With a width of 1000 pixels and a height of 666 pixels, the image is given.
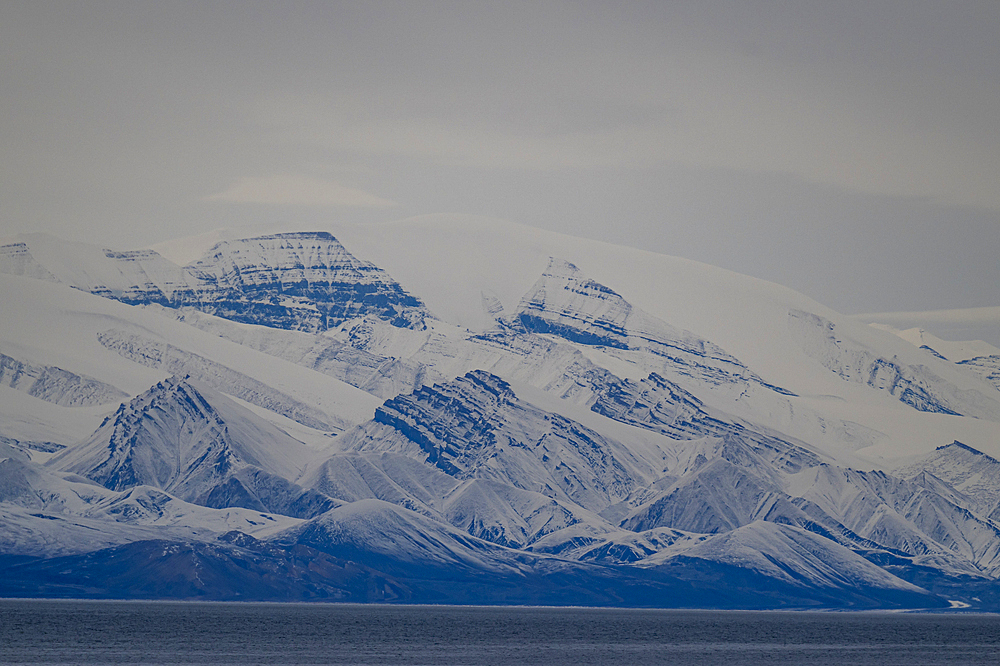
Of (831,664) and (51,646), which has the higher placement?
(831,664)

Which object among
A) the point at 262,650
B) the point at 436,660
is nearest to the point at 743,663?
the point at 436,660

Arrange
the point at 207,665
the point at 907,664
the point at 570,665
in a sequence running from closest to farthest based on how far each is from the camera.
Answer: the point at 207,665 < the point at 570,665 < the point at 907,664

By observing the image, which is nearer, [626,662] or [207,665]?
[207,665]

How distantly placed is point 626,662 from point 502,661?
16.1 m

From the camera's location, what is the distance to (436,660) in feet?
610

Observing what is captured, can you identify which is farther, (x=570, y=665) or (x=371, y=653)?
(x=371, y=653)

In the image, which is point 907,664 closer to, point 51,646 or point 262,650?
point 262,650

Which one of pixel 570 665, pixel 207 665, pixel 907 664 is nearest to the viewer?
pixel 207 665

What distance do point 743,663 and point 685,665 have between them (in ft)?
35.0

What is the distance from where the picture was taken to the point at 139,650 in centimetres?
18812

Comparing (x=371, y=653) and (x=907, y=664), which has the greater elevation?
(x=907, y=664)

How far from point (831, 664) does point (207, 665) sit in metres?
81.4

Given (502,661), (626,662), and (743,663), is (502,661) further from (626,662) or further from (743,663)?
(743,663)

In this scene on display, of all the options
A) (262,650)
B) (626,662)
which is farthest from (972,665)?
(262,650)
